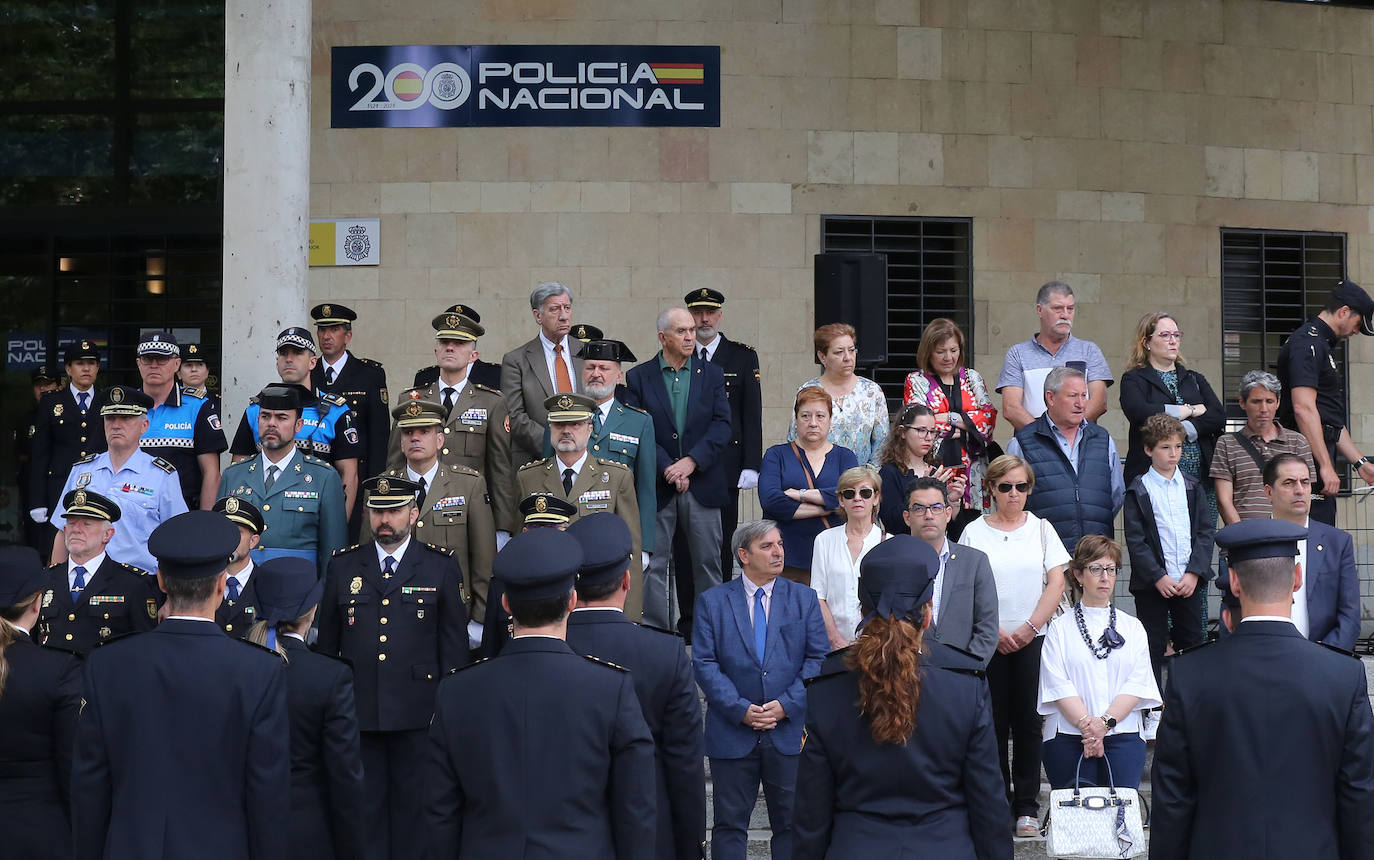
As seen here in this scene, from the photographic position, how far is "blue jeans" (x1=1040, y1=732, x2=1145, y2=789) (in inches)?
260

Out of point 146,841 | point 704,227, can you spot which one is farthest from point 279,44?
point 146,841

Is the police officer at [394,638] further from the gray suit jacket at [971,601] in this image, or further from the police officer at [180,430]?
the gray suit jacket at [971,601]

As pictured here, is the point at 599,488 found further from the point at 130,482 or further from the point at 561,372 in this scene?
the point at 130,482

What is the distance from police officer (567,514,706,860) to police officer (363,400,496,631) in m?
2.71

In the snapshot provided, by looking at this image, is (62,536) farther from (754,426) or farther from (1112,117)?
(1112,117)

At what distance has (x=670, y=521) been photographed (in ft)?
27.9

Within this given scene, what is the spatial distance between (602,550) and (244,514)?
262 centimetres

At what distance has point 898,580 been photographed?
4.26 metres

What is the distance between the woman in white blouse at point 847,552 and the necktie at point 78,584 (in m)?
3.38

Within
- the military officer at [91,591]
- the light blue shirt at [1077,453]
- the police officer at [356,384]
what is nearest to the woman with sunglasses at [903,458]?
the light blue shirt at [1077,453]

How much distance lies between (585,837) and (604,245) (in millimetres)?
9025

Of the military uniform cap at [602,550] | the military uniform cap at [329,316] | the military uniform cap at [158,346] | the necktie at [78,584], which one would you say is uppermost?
the military uniform cap at [329,316]

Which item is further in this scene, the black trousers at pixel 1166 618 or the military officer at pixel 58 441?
the military officer at pixel 58 441

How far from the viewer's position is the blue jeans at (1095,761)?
260 inches
